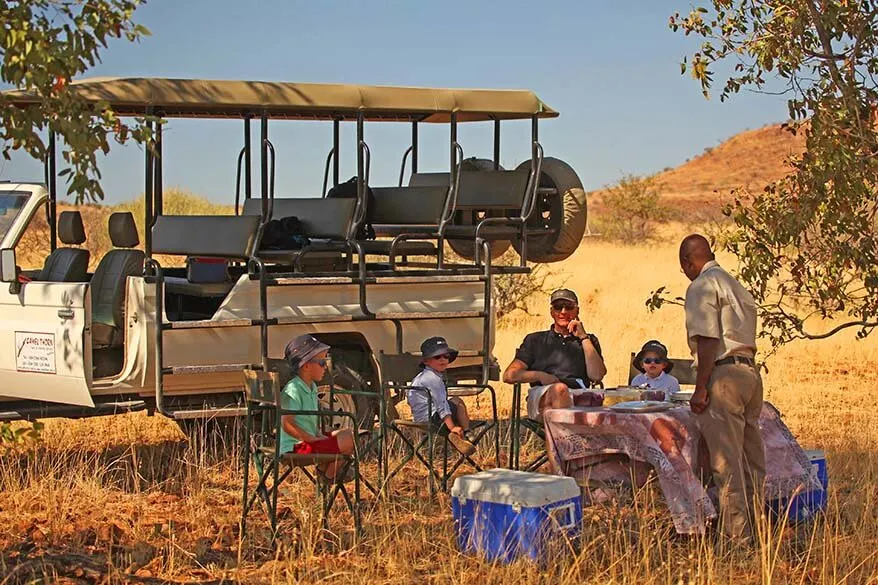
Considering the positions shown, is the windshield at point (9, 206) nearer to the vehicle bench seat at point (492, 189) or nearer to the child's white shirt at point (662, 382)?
the vehicle bench seat at point (492, 189)

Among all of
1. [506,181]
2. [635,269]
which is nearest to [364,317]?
[506,181]

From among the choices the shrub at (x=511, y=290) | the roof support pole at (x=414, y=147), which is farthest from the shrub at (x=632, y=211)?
the roof support pole at (x=414, y=147)

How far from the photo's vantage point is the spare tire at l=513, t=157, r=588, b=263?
906 centimetres

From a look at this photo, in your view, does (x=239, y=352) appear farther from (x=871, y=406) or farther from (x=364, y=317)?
(x=871, y=406)

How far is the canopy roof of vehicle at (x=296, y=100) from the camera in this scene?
7.59 metres

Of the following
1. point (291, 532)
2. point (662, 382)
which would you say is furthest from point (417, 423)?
point (662, 382)

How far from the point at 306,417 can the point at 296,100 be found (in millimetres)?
2485

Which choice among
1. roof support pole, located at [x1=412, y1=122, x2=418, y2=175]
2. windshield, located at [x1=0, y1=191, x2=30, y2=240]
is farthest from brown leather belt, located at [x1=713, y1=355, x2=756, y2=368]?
roof support pole, located at [x1=412, y1=122, x2=418, y2=175]

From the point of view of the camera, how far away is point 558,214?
914cm

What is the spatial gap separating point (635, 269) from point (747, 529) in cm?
1941

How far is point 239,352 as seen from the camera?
7836 mm

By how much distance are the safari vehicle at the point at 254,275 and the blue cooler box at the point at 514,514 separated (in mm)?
2272

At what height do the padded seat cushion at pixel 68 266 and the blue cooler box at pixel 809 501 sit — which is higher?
the padded seat cushion at pixel 68 266

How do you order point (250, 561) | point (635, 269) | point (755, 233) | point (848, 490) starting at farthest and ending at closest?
point (635, 269) → point (755, 233) → point (848, 490) → point (250, 561)
